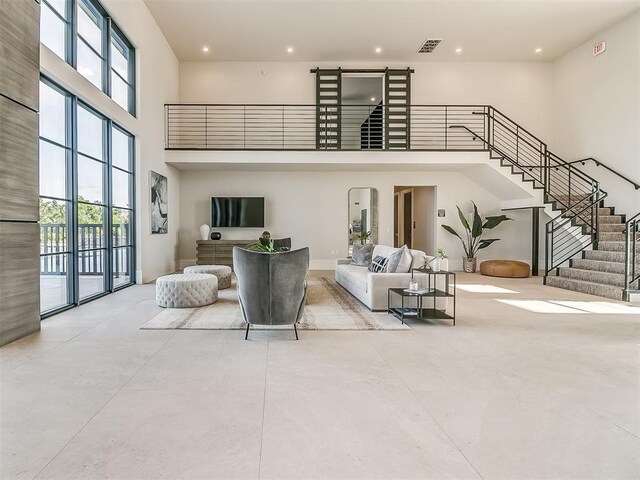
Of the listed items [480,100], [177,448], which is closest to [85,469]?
[177,448]

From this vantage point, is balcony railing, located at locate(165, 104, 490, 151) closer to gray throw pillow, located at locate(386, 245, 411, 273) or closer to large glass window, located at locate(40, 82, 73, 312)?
large glass window, located at locate(40, 82, 73, 312)

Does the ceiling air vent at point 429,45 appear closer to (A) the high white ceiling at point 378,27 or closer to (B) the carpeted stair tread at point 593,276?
(A) the high white ceiling at point 378,27

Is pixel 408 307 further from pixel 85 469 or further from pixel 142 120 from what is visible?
pixel 142 120

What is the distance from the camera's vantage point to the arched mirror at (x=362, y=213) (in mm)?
10492

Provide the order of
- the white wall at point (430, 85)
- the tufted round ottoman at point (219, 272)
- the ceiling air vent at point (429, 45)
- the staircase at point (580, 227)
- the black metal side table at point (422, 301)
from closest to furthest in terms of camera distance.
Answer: the black metal side table at point (422, 301) < the staircase at point (580, 227) < the tufted round ottoman at point (219, 272) < the ceiling air vent at point (429, 45) < the white wall at point (430, 85)

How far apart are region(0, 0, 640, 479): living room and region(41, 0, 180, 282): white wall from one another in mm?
70

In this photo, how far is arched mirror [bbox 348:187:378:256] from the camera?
1049 centimetres

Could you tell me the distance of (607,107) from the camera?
8672 mm

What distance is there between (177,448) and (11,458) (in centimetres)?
79

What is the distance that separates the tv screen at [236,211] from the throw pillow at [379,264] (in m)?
4.85

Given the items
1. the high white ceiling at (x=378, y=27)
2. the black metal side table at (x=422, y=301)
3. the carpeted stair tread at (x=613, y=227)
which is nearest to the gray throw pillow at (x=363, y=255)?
the black metal side table at (x=422, y=301)

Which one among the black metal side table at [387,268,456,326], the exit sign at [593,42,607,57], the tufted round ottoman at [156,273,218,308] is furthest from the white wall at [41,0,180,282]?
the exit sign at [593,42,607,57]

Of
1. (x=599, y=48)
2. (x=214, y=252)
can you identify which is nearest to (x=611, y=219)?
(x=599, y=48)

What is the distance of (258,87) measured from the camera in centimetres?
1025
